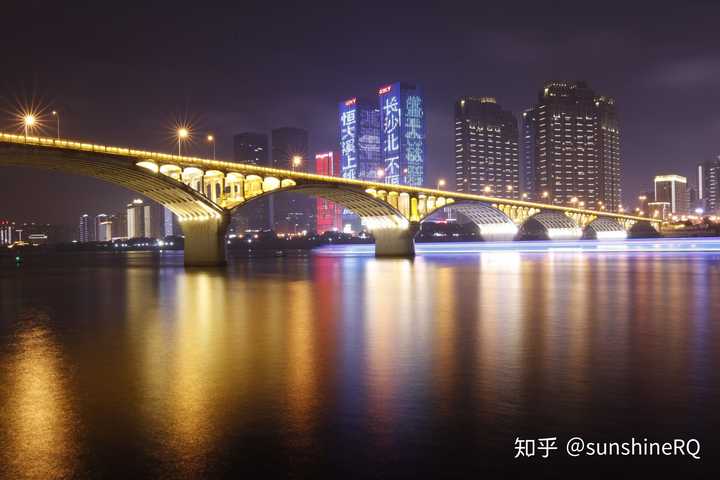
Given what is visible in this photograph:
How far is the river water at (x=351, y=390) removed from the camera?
18.4 ft

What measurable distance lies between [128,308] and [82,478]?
15.8m

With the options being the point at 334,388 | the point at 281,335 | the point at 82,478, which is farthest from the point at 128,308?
the point at 82,478

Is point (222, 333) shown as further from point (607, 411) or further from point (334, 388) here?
point (607, 411)

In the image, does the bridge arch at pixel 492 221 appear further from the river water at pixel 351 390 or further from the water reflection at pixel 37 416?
the water reflection at pixel 37 416

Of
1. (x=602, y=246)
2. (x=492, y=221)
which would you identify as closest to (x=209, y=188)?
(x=602, y=246)

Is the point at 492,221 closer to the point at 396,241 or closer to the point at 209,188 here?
the point at 396,241

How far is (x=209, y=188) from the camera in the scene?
64.1 meters

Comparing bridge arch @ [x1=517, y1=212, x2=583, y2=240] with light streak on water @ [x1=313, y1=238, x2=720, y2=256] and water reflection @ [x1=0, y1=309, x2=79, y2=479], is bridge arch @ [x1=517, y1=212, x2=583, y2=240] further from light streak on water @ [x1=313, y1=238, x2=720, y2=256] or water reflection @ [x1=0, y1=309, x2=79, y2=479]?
water reflection @ [x1=0, y1=309, x2=79, y2=479]

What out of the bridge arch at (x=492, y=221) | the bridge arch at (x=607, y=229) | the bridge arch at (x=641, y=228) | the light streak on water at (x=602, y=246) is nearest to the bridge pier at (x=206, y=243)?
the light streak on water at (x=602, y=246)

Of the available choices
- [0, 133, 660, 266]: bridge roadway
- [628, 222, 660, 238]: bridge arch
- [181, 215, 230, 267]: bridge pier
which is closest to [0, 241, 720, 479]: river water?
[0, 133, 660, 266]: bridge roadway

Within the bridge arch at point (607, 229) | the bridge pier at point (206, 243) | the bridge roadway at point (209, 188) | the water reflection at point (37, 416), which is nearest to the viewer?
the water reflection at point (37, 416)

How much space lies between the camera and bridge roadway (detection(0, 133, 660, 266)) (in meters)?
44.7

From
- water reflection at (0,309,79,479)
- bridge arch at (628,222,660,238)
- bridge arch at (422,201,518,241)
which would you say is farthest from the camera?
bridge arch at (628,222,660,238)

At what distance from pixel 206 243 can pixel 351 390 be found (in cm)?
5016
